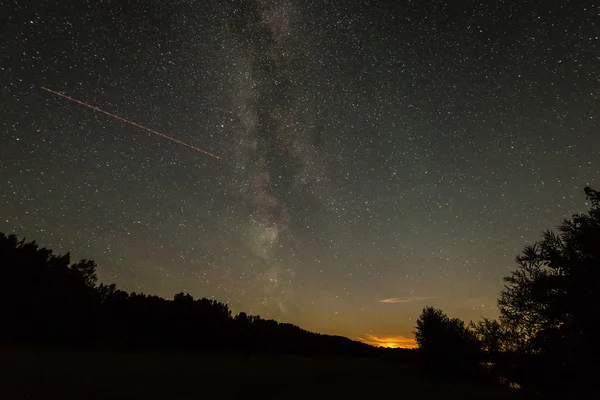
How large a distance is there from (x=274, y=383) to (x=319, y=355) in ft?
102

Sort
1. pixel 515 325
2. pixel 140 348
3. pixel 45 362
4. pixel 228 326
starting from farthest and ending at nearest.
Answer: pixel 228 326
pixel 140 348
pixel 45 362
pixel 515 325

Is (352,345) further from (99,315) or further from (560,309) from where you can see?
(560,309)

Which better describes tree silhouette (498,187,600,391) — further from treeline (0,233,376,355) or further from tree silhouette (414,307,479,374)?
treeline (0,233,376,355)

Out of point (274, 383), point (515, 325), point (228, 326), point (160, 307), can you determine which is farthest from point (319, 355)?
point (515, 325)

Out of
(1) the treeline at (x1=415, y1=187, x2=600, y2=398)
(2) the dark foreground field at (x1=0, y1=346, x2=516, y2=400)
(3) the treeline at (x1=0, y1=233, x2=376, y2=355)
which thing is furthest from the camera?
(3) the treeline at (x1=0, y1=233, x2=376, y2=355)

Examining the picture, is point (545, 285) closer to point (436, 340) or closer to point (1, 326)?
point (436, 340)

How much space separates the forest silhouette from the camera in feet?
20.5

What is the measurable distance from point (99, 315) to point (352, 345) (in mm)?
48078

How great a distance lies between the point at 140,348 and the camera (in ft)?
103

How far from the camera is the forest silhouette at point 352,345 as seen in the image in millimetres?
6246

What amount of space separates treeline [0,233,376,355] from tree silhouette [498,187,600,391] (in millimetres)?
31539

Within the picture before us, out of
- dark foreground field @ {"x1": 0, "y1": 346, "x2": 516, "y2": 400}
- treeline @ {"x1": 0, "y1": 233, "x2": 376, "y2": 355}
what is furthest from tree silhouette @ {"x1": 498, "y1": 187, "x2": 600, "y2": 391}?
treeline @ {"x1": 0, "y1": 233, "x2": 376, "y2": 355}

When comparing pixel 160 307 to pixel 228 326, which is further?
pixel 228 326

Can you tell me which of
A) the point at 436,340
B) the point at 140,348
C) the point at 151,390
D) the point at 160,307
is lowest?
the point at 151,390
